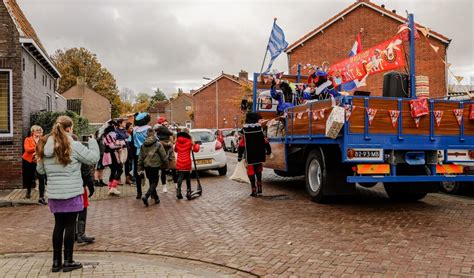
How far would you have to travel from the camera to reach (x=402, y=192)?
9.09 m

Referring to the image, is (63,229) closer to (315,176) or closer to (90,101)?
(315,176)

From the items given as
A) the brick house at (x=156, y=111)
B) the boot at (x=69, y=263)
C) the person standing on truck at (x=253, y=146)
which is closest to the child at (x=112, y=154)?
the person standing on truck at (x=253, y=146)

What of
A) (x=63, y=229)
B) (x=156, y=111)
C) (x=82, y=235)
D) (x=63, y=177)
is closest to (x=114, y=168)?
(x=82, y=235)

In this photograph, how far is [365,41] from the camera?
33.3 meters

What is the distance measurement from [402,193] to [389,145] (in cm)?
199

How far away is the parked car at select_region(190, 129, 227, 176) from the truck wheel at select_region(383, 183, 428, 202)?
618cm

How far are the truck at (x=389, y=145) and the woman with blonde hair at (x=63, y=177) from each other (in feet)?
13.5

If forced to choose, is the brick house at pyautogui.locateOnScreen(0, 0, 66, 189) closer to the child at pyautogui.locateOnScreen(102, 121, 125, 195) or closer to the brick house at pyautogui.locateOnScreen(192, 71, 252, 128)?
the child at pyautogui.locateOnScreen(102, 121, 125, 195)

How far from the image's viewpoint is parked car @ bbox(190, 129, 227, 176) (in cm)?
1412

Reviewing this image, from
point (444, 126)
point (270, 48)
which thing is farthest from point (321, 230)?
point (270, 48)

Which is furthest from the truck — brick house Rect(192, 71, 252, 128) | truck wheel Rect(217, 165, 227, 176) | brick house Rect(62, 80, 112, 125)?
brick house Rect(62, 80, 112, 125)

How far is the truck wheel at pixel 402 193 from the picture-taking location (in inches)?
352

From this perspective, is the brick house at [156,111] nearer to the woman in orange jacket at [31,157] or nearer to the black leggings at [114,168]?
the black leggings at [114,168]

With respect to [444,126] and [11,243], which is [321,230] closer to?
[444,126]
